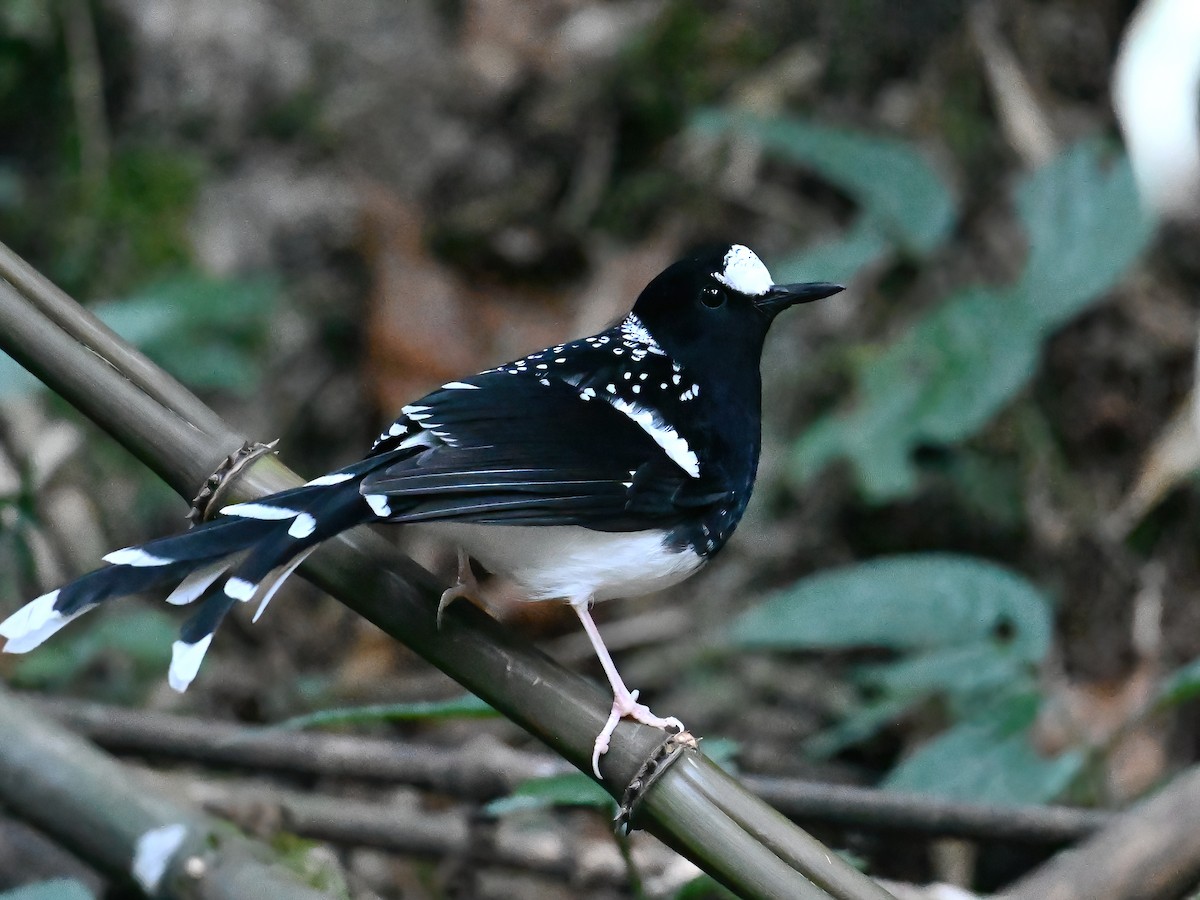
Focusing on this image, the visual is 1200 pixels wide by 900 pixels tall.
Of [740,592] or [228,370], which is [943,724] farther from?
[228,370]

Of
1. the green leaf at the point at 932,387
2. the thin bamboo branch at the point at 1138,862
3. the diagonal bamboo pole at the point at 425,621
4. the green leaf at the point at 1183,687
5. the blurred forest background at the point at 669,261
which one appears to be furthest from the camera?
the blurred forest background at the point at 669,261

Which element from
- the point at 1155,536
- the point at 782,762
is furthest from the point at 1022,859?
the point at 1155,536

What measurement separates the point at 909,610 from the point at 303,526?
61.2 inches

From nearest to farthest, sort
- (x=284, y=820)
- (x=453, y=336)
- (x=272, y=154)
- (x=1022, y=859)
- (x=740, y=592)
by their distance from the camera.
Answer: (x=284, y=820) → (x=1022, y=859) → (x=740, y=592) → (x=453, y=336) → (x=272, y=154)

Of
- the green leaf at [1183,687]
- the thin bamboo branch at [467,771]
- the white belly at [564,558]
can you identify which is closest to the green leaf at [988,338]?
the green leaf at [1183,687]

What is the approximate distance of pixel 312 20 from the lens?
4.41 meters

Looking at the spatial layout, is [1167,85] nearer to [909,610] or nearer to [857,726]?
[909,610]

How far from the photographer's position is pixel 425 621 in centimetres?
146

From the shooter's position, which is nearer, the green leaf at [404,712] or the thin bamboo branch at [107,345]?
the thin bamboo branch at [107,345]

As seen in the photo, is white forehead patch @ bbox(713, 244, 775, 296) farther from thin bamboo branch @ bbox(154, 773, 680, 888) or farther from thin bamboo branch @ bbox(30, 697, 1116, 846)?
thin bamboo branch @ bbox(154, 773, 680, 888)

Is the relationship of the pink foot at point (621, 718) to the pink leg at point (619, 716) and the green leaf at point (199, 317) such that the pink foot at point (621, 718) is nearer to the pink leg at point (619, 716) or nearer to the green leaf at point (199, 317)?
the pink leg at point (619, 716)

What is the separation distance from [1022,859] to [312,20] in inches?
130

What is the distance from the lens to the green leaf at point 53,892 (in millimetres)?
1349

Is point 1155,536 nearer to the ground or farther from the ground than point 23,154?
nearer to the ground
